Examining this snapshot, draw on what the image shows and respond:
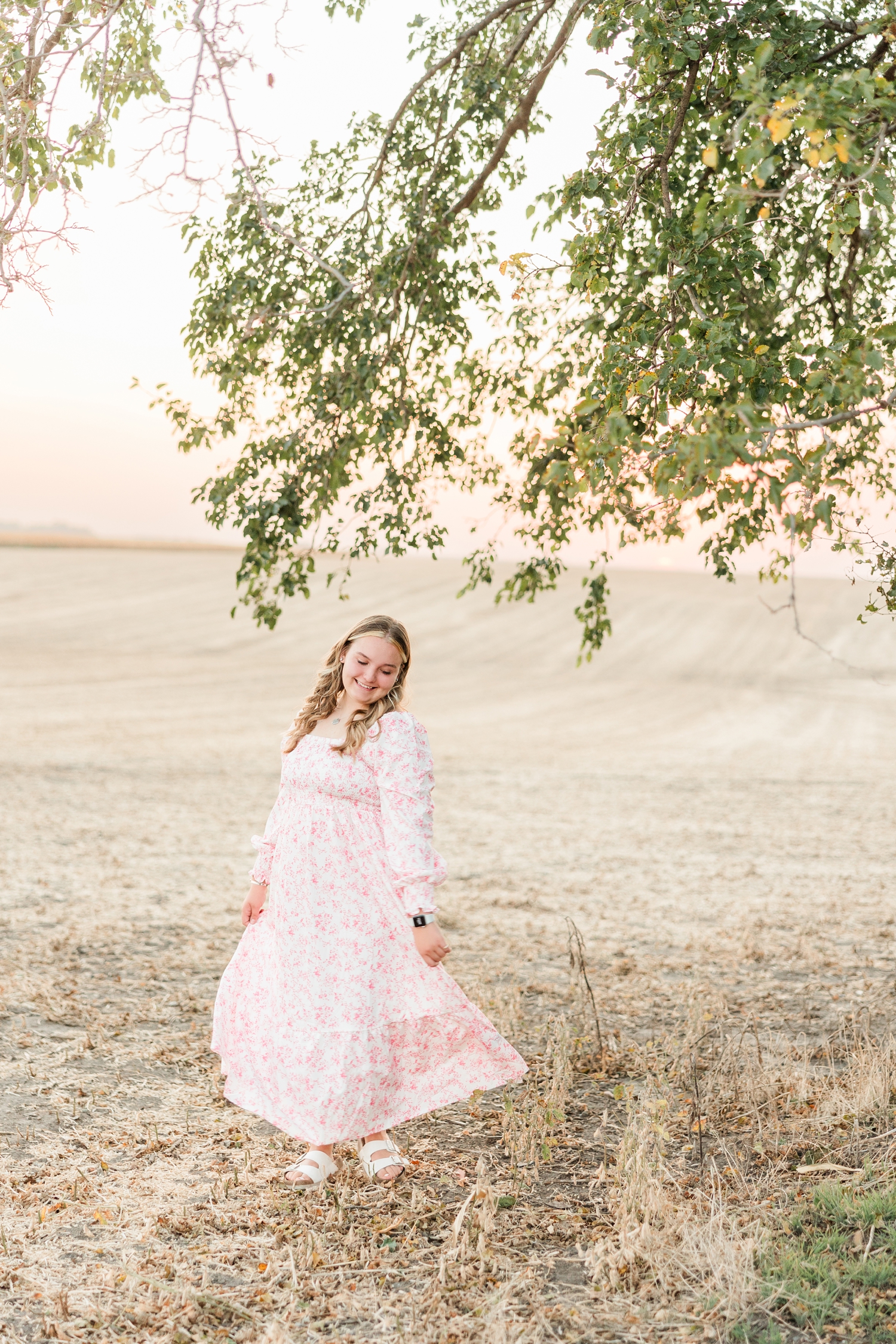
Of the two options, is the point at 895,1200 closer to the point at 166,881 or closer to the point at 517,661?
the point at 166,881

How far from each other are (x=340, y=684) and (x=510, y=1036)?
2790mm

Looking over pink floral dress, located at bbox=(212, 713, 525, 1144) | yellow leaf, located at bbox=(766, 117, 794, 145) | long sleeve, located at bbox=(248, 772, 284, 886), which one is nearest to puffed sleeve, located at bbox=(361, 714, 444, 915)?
pink floral dress, located at bbox=(212, 713, 525, 1144)

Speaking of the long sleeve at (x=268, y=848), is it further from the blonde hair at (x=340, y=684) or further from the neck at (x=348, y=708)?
the neck at (x=348, y=708)

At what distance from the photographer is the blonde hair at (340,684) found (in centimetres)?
446

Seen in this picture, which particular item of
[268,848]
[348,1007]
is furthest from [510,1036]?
[268,848]

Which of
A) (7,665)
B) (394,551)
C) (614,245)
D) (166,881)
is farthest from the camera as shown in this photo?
(7,665)

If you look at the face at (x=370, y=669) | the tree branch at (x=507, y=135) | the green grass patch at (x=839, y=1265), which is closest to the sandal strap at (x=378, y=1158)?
the green grass patch at (x=839, y=1265)

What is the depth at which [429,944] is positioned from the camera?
13.4 ft

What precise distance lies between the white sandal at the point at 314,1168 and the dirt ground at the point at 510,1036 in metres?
0.09

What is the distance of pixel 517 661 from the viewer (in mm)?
38250

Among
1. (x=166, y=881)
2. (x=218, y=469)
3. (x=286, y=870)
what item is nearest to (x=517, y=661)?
(x=166, y=881)

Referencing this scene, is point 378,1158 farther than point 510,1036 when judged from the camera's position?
No

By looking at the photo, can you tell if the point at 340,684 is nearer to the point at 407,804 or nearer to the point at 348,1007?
the point at 407,804

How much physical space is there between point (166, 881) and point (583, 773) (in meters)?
9.62
